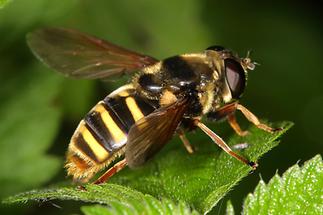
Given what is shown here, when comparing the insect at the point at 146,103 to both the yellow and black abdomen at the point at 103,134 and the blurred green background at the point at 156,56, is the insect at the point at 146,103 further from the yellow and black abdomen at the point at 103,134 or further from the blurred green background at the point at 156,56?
the blurred green background at the point at 156,56

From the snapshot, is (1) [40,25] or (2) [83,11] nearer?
Result: (1) [40,25]

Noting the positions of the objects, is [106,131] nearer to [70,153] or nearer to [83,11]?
[70,153]

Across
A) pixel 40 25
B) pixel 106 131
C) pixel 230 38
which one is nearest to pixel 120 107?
pixel 106 131

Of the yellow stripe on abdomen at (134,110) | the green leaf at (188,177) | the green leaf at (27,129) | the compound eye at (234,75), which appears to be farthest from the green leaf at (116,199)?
the green leaf at (27,129)

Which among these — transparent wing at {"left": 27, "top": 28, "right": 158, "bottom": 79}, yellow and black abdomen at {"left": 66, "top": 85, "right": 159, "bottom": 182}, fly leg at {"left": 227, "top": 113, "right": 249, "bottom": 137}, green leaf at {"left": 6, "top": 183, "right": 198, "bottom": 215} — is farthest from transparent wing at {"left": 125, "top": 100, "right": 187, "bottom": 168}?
transparent wing at {"left": 27, "top": 28, "right": 158, "bottom": 79}

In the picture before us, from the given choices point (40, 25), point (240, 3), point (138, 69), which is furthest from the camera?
point (240, 3)

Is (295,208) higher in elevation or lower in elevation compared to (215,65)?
lower

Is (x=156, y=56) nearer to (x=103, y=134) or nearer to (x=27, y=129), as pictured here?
(x=27, y=129)
